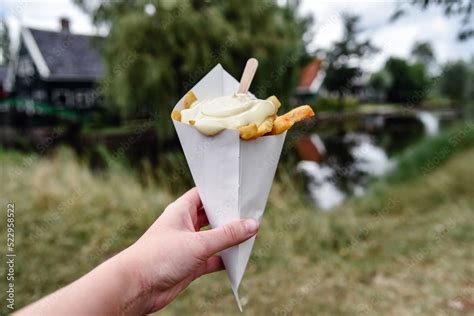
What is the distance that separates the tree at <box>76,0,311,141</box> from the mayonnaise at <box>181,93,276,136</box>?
29.0 ft

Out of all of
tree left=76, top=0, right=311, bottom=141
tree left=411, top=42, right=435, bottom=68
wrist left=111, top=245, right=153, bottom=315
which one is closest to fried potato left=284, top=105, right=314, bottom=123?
wrist left=111, top=245, right=153, bottom=315

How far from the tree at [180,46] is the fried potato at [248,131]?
9049 mm

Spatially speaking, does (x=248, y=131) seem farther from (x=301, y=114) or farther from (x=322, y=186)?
(x=322, y=186)

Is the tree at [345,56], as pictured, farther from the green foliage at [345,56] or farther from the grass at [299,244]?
the grass at [299,244]

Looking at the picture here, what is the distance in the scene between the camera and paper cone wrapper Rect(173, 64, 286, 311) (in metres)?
1.49

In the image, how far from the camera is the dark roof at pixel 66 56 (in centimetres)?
2014

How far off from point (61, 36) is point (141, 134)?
1018cm

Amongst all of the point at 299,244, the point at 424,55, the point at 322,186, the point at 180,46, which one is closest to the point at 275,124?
the point at 299,244

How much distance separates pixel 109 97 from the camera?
11.6 metres

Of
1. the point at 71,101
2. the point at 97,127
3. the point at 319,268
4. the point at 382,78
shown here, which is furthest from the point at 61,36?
the point at 382,78

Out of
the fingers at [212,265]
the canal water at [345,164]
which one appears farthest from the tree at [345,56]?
the fingers at [212,265]

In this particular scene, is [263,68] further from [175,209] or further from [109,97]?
[175,209]

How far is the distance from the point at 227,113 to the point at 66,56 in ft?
70.5

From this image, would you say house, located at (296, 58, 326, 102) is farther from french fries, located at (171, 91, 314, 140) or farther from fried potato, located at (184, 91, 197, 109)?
french fries, located at (171, 91, 314, 140)
